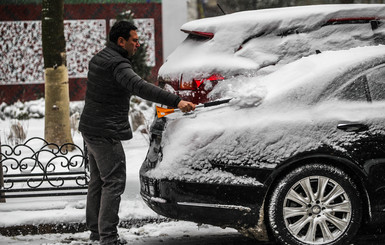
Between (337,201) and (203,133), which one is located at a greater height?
(203,133)

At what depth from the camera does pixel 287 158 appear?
4.11m

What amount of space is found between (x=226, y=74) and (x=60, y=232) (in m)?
2.34

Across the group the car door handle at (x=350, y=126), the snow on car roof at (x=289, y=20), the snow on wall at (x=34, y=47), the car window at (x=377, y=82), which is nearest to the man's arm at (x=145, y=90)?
the snow on car roof at (x=289, y=20)

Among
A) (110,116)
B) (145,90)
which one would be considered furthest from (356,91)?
(110,116)

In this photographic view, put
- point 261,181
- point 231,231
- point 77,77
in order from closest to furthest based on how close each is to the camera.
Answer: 1. point 261,181
2. point 231,231
3. point 77,77

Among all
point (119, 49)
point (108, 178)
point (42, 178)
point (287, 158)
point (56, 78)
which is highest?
point (119, 49)

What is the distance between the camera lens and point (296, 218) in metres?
4.23

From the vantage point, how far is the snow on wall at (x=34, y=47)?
1789 centimetres

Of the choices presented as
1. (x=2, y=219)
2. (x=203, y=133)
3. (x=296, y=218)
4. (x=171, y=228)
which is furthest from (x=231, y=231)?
(x=2, y=219)

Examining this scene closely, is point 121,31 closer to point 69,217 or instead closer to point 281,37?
point 281,37

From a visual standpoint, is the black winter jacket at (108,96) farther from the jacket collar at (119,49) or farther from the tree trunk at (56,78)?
the tree trunk at (56,78)

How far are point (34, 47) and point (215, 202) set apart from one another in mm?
14956

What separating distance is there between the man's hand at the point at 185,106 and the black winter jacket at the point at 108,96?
1.40 feet

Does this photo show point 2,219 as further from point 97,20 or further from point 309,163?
point 97,20
